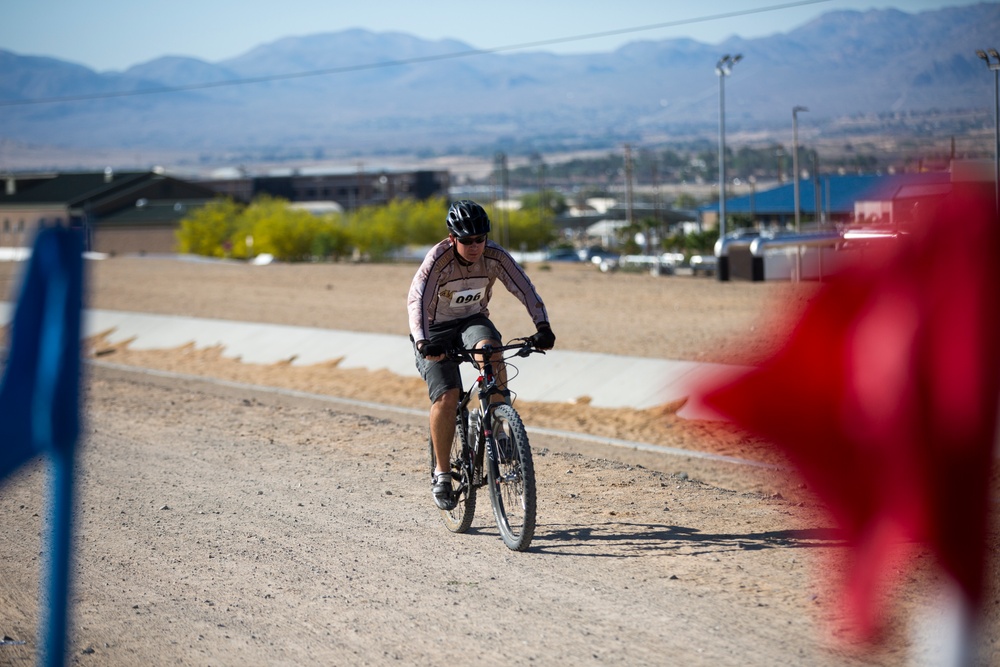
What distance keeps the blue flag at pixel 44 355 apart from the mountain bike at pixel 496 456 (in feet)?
13.3

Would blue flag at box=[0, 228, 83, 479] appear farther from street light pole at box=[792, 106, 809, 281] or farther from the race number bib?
the race number bib

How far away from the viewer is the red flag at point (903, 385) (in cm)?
125

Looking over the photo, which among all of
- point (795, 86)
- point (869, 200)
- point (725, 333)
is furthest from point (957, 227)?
point (795, 86)

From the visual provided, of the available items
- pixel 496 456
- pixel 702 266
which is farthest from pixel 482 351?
pixel 702 266

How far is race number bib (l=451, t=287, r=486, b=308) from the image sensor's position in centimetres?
647

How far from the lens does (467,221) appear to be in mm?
6066

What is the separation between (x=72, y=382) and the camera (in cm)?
193

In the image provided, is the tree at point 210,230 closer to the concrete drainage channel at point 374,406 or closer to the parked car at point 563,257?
the parked car at point 563,257

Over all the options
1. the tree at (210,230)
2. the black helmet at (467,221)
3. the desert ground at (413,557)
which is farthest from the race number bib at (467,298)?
→ the tree at (210,230)

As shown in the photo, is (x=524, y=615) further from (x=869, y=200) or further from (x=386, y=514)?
(x=869, y=200)

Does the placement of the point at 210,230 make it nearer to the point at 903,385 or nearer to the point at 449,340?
the point at 449,340

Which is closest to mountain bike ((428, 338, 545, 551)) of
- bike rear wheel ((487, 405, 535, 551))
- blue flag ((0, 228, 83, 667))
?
bike rear wheel ((487, 405, 535, 551))

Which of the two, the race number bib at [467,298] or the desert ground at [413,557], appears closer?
the desert ground at [413,557]

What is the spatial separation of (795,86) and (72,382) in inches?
7318
